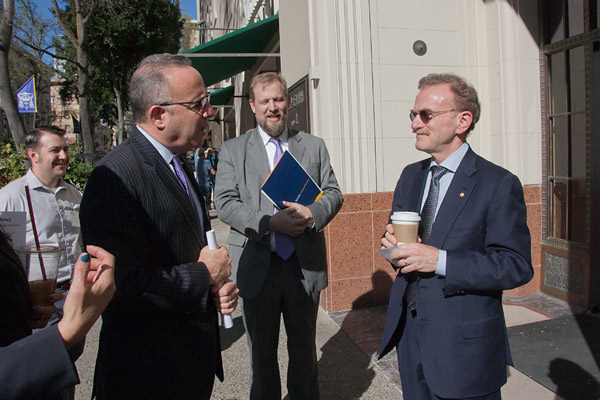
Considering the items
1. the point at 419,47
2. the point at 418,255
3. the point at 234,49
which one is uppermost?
the point at 234,49

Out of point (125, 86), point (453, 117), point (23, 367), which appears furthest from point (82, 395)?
point (125, 86)

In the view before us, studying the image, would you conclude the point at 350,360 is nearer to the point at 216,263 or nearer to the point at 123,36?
the point at 216,263

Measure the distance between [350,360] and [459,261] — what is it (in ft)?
7.57

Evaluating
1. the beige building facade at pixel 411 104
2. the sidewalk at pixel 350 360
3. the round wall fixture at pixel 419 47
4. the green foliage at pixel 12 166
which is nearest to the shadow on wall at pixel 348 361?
the sidewalk at pixel 350 360

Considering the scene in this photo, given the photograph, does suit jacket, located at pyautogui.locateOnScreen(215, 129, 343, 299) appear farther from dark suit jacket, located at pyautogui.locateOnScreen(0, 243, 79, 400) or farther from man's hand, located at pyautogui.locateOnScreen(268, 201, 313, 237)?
dark suit jacket, located at pyautogui.locateOnScreen(0, 243, 79, 400)

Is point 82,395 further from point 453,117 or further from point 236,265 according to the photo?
point 453,117

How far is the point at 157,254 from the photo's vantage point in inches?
66.8

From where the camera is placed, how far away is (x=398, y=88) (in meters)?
5.00

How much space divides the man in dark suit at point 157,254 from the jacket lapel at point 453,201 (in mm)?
934

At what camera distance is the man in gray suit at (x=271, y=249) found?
2.80 m

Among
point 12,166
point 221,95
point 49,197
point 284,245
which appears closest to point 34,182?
point 49,197

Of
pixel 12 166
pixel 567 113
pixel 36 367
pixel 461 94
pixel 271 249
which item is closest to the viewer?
pixel 36 367

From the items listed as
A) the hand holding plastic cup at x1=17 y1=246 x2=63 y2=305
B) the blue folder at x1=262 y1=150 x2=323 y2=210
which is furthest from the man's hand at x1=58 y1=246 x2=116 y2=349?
the blue folder at x1=262 y1=150 x2=323 y2=210

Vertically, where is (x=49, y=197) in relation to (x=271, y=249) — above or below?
above
